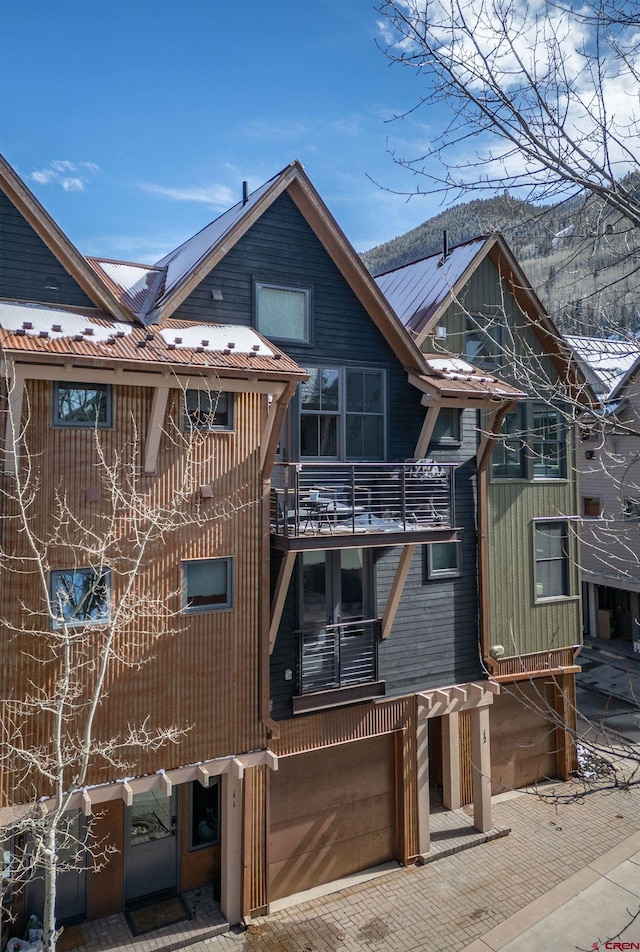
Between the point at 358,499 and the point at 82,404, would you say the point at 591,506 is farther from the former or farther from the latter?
the point at 82,404

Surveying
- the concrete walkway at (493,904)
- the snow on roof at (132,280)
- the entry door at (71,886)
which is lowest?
the concrete walkway at (493,904)

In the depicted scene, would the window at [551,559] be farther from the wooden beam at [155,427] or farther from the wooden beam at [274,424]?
the wooden beam at [155,427]

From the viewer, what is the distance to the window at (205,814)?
40.2 ft

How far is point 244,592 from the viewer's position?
11.1m

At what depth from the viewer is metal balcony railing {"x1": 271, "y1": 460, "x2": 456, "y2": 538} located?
1122 cm

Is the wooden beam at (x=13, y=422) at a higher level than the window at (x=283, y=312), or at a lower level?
lower

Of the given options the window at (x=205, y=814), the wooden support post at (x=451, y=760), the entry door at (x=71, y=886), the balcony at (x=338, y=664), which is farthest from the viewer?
the wooden support post at (x=451, y=760)

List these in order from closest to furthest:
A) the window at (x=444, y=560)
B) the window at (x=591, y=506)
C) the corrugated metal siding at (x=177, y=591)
Result: 1. the corrugated metal siding at (x=177, y=591)
2. the window at (x=444, y=560)
3. the window at (x=591, y=506)

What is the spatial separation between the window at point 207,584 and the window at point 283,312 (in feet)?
15.0

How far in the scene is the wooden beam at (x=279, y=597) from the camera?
36.5 ft

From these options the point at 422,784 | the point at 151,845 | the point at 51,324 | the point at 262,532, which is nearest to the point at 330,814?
the point at 422,784

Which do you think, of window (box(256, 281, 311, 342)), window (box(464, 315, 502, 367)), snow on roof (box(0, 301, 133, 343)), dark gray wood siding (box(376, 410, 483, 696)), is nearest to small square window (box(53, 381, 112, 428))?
snow on roof (box(0, 301, 133, 343))

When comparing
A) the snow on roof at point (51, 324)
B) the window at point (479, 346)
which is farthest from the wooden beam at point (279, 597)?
the window at point (479, 346)

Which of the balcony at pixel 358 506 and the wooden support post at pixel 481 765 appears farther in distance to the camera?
the wooden support post at pixel 481 765
